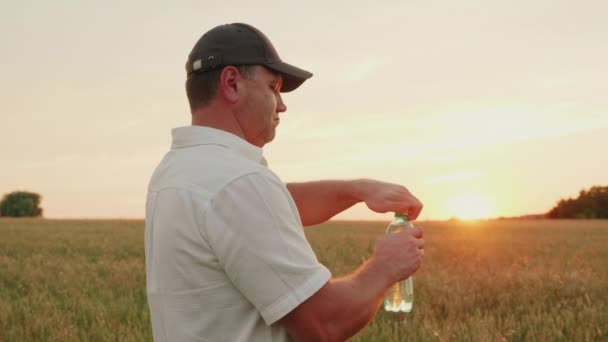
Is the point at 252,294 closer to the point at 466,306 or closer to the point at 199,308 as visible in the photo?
the point at 199,308

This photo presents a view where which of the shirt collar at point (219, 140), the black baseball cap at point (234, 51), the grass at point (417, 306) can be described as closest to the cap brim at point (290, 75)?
the black baseball cap at point (234, 51)

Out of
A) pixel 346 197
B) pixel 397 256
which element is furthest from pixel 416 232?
pixel 346 197

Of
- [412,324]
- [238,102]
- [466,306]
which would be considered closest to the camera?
[238,102]

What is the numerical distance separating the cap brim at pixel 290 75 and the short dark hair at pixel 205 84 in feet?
0.27

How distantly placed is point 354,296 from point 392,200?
0.60 metres

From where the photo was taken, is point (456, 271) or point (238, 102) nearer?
point (238, 102)

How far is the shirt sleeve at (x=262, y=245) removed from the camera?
83.6 inches

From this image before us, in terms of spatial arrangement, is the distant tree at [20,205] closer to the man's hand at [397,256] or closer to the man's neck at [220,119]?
the man's neck at [220,119]

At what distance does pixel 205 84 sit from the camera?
2465 mm

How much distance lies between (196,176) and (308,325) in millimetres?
538

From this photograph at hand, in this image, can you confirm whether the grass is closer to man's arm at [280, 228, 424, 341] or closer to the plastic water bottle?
the plastic water bottle

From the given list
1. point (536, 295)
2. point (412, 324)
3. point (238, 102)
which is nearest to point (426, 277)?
point (536, 295)

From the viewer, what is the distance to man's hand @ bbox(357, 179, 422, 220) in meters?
2.77

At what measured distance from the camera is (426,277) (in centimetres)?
954
